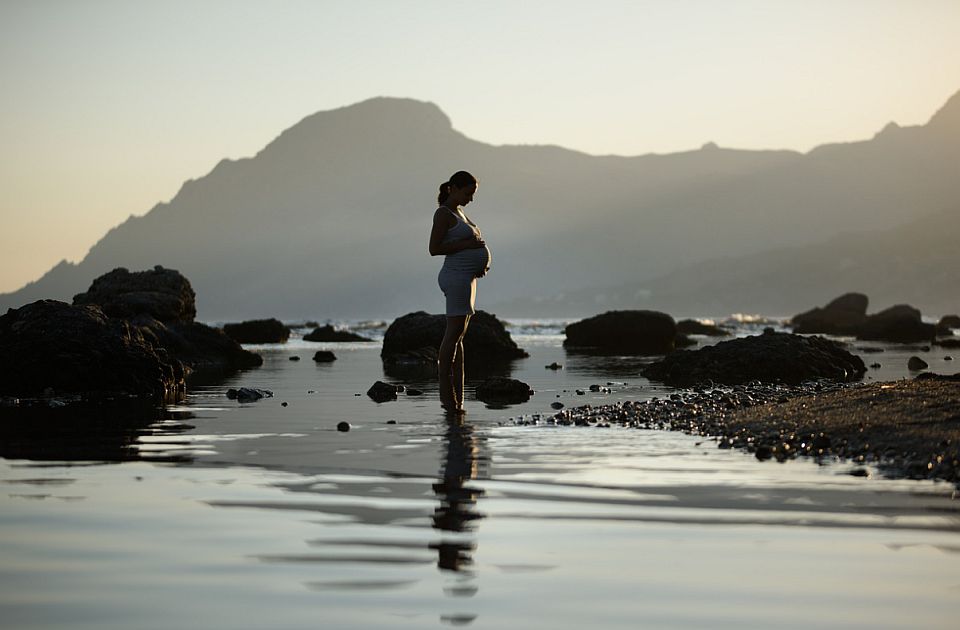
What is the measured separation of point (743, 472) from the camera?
8.70m

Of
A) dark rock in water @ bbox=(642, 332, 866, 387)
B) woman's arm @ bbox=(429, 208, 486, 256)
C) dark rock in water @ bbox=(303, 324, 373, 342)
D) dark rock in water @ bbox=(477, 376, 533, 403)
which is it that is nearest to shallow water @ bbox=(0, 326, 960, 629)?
woman's arm @ bbox=(429, 208, 486, 256)

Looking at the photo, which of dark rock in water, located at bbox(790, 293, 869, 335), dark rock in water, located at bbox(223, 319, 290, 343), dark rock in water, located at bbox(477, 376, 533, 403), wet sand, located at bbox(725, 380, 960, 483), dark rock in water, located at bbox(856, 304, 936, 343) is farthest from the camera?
dark rock in water, located at bbox(790, 293, 869, 335)

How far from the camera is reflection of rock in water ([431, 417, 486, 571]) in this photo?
18.6ft

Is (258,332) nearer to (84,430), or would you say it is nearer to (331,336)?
(331,336)

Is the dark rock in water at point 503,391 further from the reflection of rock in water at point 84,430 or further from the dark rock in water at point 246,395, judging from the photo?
the reflection of rock in water at point 84,430

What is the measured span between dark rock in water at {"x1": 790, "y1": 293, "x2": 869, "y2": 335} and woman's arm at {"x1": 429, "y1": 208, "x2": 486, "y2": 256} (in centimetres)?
5408

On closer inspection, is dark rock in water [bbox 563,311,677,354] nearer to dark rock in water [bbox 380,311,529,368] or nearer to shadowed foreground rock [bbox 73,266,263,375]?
dark rock in water [bbox 380,311,529,368]

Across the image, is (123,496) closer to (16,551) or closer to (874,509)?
(16,551)

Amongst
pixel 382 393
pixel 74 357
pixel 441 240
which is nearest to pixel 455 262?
pixel 441 240

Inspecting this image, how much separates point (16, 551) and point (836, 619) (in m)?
3.85

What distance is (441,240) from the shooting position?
14383 millimetres

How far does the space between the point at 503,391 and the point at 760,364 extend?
6779 mm

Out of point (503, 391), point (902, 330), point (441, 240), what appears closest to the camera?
point (441, 240)

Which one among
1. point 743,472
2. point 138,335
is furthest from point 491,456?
point 138,335
